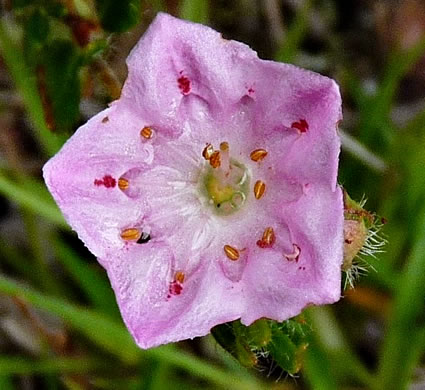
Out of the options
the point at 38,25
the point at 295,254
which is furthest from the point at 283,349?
the point at 38,25

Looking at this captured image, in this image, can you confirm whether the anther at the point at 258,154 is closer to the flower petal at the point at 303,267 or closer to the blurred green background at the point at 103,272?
the flower petal at the point at 303,267

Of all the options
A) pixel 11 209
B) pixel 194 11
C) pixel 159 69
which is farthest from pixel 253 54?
pixel 11 209

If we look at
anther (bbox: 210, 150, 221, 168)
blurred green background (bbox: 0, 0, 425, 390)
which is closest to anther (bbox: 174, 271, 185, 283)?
anther (bbox: 210, 150, 221, 168)

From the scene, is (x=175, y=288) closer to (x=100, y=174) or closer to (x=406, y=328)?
(x=100, y=174)

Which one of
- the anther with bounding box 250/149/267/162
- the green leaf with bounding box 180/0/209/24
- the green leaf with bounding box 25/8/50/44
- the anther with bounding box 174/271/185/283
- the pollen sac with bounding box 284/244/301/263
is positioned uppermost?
the green leaf with bounding box 25/8/50/44

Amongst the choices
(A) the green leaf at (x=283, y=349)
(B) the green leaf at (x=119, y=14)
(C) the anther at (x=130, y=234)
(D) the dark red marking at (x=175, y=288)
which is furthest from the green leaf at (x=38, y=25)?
(A) the green leaf at (x=283, y=349)

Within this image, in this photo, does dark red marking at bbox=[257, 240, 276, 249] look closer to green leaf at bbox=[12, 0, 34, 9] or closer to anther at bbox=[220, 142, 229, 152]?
anther at bbox=[220, 142, 229, 152]
